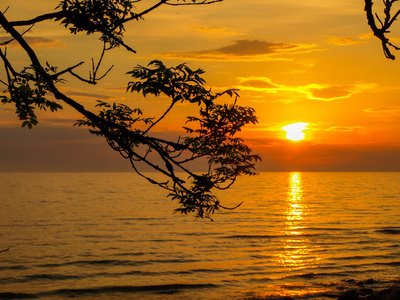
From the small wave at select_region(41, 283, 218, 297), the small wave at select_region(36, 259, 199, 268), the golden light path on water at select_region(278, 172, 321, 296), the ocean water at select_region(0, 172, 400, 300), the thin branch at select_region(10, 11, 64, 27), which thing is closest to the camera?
the thin branch at select_region(10, 11, 64, 27)

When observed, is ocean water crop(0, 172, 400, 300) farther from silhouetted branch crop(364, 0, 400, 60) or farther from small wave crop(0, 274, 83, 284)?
silhouetted branch crop(364, 0, 400, 60)

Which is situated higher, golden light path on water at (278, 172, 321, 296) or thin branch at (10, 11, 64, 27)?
thin branch at (10, 11, 64, 27)

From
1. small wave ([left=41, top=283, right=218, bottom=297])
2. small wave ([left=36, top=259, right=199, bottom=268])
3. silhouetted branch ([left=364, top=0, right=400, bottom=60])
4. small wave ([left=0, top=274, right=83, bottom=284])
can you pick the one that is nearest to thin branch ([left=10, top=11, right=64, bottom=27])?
silhouetted branch ([left=364, top=0, right=400, bottom=60])

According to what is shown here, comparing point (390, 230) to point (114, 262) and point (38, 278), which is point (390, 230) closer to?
point (114, 262)

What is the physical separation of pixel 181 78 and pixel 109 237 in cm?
3813

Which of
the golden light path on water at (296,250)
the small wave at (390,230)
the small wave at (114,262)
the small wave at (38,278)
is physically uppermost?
the small wave at (390,230)

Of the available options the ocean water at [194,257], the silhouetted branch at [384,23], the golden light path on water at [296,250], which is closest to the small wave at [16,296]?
the ocean water at [194,257]

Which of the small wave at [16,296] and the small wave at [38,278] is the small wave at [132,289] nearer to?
the small wave at [16,296]

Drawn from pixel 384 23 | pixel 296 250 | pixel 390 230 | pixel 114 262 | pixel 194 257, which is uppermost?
pixel 384 23

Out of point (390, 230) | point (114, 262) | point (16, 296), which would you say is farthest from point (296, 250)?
point (16, 296)

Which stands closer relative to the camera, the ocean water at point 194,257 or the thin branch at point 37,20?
the thin branch at point 37,20

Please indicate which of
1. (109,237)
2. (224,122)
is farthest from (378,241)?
(224,122)

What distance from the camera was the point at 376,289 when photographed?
2111cm

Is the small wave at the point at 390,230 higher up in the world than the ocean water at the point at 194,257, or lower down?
higher up
